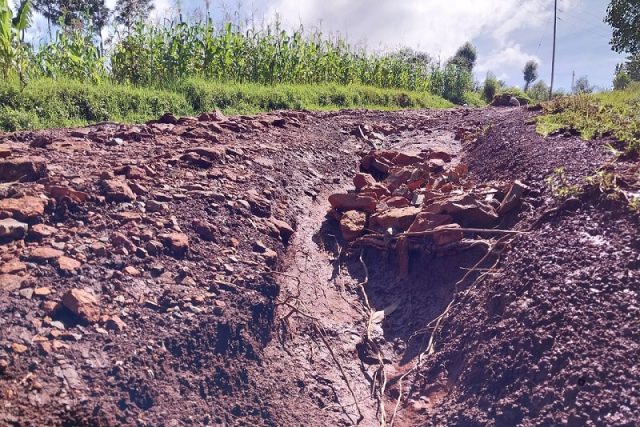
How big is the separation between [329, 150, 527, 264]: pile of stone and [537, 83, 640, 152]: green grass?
870mm

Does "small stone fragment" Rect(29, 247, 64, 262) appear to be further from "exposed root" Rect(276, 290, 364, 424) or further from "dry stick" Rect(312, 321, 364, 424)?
"dry stick" Rect(312, 321, 364, 424)

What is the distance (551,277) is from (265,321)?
1583 millimetres

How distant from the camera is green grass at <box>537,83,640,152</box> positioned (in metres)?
4.23

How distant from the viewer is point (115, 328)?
2.70m

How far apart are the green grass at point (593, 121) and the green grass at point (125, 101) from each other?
14.5ft

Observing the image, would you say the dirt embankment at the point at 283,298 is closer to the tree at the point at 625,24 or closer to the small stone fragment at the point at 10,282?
the small stone fragment at the point at 10,282

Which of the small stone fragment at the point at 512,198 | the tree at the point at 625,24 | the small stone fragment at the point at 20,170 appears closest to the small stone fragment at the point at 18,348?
the small stone fragment at the point at 20,170

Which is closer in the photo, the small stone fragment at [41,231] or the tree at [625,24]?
the small stone fragment at [41,231]

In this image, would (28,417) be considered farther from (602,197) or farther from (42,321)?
(602,197)

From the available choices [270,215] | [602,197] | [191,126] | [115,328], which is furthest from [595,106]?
[115,328]

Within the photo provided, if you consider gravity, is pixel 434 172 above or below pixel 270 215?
above

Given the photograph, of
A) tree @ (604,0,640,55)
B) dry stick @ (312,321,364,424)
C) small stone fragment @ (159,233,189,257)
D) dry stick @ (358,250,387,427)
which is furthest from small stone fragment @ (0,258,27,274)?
tree @ (604,0,640,55)

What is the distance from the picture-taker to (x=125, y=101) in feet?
24.0

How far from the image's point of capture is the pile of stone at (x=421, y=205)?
12.8 feet
